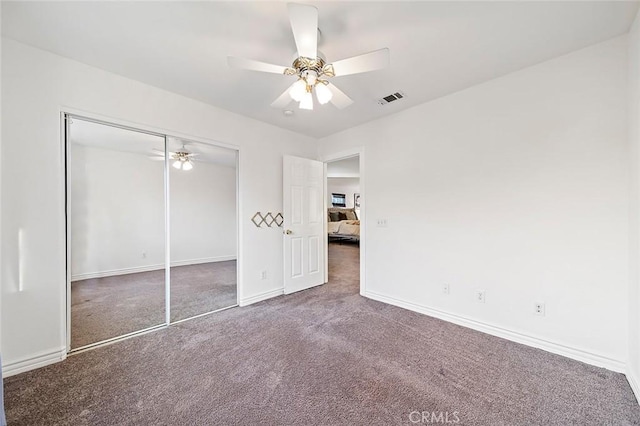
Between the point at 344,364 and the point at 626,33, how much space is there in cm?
317

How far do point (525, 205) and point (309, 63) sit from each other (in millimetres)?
2173

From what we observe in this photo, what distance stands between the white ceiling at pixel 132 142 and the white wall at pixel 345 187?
6.96 metres

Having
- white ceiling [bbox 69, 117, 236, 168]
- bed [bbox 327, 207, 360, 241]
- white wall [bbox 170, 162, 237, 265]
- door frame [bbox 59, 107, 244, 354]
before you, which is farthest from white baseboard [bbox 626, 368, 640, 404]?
bed [bbox 327, 207, 360, 241]

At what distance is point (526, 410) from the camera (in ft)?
4.75

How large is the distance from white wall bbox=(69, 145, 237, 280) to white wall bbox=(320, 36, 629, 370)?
97.4 inches

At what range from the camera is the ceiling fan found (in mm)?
1342

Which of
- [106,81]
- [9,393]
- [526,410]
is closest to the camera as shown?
[526,410]

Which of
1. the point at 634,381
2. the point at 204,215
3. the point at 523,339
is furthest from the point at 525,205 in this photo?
the point at 204,215

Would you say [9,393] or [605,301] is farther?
[605,301]

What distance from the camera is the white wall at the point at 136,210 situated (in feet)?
8.69

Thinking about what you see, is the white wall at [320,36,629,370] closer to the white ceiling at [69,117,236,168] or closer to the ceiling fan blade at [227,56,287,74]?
the ceiling fan blade at [227,56,287,74]

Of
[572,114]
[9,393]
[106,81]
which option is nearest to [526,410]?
[572,114]

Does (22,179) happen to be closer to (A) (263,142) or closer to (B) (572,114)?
(A) (263,142)

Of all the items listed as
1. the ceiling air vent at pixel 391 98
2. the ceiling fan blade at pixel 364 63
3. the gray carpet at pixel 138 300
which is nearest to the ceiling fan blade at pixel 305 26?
the ceiling fan blade at pixel 364 63
